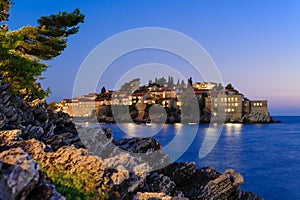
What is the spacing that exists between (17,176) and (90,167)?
314 centimetres

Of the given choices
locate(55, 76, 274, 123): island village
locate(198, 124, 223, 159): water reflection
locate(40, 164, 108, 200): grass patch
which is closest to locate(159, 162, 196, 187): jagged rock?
locate(40, 164, 108, 200): grass patch

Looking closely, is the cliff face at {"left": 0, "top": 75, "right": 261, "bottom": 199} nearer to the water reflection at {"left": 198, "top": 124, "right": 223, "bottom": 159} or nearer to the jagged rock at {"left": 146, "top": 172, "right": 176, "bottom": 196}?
the jagged rock at {"left": 146, "top": 172, "right": 176, "bottom": 196}

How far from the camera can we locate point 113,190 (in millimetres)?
7656

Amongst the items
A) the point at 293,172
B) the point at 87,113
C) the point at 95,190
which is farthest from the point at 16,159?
the point at 87,113

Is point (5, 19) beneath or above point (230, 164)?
above

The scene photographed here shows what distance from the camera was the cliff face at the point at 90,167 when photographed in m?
5.21

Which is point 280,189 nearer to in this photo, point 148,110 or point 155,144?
point 155,144

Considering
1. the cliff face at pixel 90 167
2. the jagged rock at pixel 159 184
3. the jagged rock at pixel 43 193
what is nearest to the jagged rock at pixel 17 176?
the cliff face at pixel 90 167

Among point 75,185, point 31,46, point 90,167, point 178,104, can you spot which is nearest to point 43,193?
point 75,185

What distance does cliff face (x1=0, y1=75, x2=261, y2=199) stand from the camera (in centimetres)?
521

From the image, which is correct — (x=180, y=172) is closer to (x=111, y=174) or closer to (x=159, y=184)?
(x=159, y=184)

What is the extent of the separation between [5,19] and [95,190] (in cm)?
2236

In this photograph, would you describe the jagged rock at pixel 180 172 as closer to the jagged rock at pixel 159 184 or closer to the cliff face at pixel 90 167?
the cliff face at pixel 90 167

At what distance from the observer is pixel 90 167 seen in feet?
26.0
